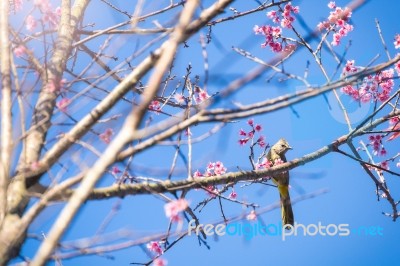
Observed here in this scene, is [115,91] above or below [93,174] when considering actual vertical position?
above

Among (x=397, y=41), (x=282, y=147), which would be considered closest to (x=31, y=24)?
(x=282, y=147)

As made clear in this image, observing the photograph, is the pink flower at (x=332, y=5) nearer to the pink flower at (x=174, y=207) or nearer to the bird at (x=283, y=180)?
the bird at (x=283, y=180)

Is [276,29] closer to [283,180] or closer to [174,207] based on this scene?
[283,180]

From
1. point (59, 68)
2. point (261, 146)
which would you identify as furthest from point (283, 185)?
point (59, 68)

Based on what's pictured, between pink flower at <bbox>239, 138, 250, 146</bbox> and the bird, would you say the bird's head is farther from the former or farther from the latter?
pink flower at <bbox>239, 138, 250, 146</bbox>

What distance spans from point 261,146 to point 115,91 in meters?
3.46

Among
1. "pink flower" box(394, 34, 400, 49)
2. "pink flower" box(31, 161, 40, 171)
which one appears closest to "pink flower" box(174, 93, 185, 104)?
"pink flower" box(31, 161, 40, 171)

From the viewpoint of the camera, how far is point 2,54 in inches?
99.0

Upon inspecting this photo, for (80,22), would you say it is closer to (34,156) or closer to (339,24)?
(34,156)

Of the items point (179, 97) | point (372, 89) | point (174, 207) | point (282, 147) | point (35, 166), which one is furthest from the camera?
point (282, 147)

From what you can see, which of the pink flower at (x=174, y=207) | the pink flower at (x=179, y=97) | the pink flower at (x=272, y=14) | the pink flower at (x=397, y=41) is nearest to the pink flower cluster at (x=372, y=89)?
the pink flower at (x=397, y=41)

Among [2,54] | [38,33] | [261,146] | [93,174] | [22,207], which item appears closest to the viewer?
[93,174]

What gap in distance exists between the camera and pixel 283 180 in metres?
5.69

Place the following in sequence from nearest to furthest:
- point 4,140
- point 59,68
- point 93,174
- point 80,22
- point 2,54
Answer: point 93,174
point 4,140
point 2,54
point 59,68
point 80,22
